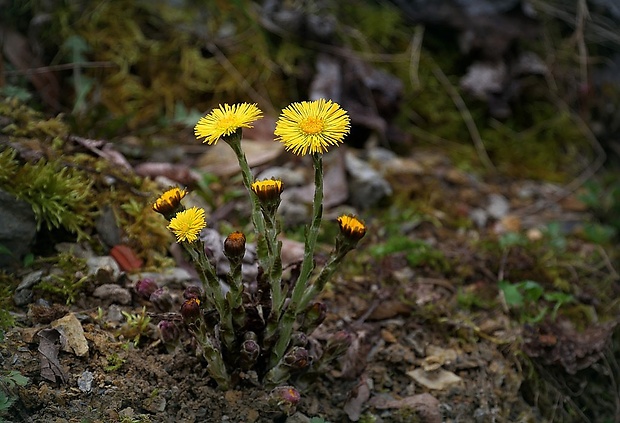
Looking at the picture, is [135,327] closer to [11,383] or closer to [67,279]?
[67,279]

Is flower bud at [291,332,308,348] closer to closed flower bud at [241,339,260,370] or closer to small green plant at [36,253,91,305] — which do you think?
closed flower bud at [241,339,260,370]

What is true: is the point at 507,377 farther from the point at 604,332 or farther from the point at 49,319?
the point at 49,319

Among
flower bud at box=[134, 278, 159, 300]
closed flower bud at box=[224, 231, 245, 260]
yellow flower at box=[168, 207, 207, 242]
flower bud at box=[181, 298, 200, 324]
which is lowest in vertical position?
flower bud at box=[134, 278, 159, 300]

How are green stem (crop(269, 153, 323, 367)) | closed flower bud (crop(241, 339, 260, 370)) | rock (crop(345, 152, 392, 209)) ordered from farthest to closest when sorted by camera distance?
rock (crop(345, 152, 392, 209)), closed flower bud (crop(241, 339, 260, 370)), green stem (crop(269, 153, 323, 367))

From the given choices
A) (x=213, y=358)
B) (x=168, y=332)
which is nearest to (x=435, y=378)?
(x=213, y=358)

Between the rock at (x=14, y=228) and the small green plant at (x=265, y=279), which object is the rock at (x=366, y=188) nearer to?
the small green plant at (x=265, y=279)

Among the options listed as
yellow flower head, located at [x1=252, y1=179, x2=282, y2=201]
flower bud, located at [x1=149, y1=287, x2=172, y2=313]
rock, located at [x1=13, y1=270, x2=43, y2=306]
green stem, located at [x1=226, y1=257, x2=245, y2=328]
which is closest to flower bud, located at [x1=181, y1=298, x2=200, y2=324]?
green stem, located at [x1=226, y1=257, x2=245, y2=328]
